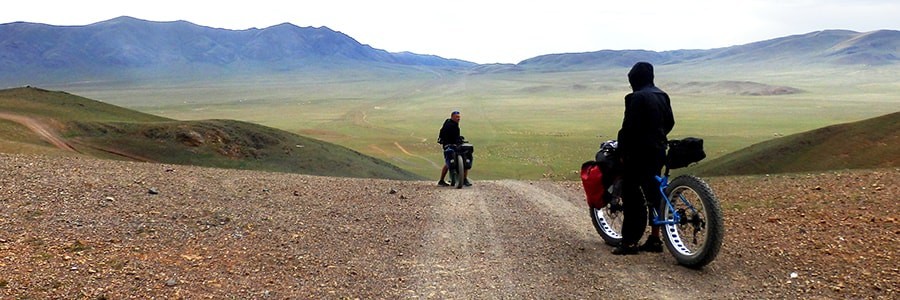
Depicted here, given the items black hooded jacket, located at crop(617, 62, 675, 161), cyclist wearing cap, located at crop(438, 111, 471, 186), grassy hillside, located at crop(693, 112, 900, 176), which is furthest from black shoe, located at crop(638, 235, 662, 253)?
grassy hillside, located at crop(693, 112, 900, 176)

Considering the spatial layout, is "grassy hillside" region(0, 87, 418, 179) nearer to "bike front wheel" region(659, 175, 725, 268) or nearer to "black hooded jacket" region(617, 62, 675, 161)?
"black hooded jacket" region(617, 62, 675, 161)

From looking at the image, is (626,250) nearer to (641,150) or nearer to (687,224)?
(687,224)

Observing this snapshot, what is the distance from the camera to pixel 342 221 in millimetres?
9930

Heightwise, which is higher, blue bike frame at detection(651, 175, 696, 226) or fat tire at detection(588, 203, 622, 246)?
blue bike frame at detection(651, 175, 696, 226)

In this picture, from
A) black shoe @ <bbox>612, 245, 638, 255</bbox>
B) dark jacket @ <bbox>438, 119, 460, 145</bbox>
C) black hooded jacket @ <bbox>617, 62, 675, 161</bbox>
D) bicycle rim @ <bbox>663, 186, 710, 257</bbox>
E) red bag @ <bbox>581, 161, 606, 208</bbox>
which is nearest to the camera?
bicycle rim @ <bbox>663, 186, 710, 257</bbox>

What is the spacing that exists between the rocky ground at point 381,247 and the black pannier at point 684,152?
41.1 inches

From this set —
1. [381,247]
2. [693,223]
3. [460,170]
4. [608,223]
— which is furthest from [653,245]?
[460,170]

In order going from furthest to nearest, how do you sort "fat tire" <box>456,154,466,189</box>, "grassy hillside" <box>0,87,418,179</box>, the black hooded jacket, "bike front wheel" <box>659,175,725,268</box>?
"grassy hillside" <box>0,87,418,179</box> < "fat tire" <box>456,154,466,189</box> < the black hooded jacket < "bike front wheel" <box>659,175,725,268</box>

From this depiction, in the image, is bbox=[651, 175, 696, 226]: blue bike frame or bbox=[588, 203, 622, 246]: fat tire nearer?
bbox=[651, 175, 696, 226]: blue bike frame

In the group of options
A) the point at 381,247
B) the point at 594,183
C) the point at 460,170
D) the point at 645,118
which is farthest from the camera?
the point at 460,170

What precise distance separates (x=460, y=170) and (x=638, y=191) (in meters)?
9.68

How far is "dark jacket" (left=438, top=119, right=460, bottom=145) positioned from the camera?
17219 mm

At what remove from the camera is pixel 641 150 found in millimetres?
7266

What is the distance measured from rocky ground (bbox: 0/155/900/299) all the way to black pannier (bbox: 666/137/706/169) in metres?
1.04
